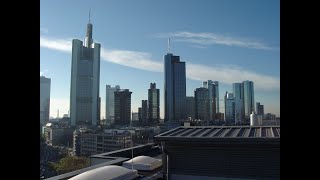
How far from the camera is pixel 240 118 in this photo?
16.4 metres

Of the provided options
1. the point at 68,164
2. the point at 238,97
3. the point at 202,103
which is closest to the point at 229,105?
the point at 238,97

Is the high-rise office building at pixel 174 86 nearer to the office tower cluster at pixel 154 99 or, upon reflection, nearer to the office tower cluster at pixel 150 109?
the office tower cluster at pixel 154 99

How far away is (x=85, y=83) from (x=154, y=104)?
1075 cm

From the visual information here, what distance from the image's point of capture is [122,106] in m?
24.7

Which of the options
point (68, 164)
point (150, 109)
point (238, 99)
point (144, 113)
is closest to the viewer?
point (68, 164)

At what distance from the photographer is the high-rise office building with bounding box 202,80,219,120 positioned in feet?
66.4

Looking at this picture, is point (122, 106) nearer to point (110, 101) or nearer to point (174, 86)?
point (110, 101)

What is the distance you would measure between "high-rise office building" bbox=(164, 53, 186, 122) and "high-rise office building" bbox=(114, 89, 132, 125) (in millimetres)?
3847

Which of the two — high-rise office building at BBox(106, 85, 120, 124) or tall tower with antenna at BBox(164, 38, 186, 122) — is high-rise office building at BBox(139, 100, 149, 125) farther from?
high-rise office building at BBox(106, 85, 120, 124)

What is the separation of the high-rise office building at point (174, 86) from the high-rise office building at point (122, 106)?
3847 mm

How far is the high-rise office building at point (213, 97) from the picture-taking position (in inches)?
797
